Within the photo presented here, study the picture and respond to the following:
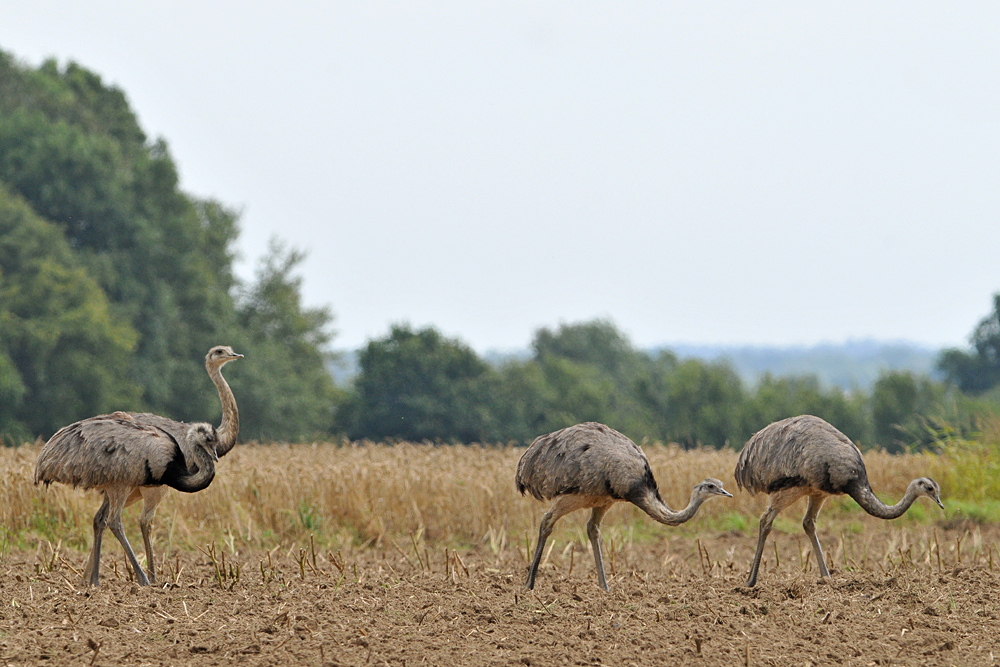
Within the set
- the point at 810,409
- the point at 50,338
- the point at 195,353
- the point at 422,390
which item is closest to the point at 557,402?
the point at 422,390

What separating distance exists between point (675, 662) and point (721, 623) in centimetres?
88

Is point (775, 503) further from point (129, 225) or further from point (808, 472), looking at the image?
point (129, 225)

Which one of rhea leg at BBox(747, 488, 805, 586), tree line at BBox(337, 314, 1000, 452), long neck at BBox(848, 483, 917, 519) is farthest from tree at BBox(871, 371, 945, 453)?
rhea leg at BBox(747, 488, 805, 586)

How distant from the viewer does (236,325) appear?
35.8 m

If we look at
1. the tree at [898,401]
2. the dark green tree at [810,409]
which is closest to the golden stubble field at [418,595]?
the tree at [898,401]

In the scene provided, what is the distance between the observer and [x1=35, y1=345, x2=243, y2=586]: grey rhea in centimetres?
820

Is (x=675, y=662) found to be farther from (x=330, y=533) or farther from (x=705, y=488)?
(x=330, y=533)

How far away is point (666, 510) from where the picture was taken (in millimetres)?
8250

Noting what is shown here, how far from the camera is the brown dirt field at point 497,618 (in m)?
6.04

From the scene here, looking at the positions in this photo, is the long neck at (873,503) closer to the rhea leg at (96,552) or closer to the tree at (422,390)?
the rhea leg at (96,552)

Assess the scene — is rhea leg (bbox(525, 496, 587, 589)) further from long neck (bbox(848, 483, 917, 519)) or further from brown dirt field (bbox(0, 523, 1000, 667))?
long neck (bbox(848, 483, 917, 519))

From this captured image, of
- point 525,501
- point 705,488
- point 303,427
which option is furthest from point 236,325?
point 705,488

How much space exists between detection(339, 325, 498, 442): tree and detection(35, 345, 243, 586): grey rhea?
2502 cm

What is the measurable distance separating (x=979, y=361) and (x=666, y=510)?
Result: 33643mm
